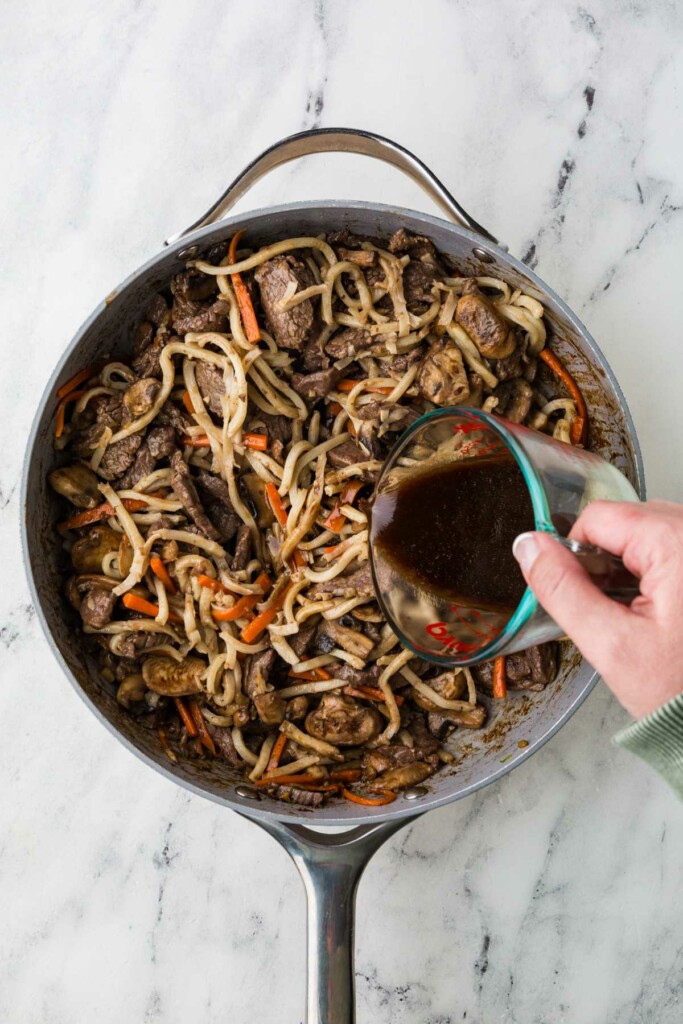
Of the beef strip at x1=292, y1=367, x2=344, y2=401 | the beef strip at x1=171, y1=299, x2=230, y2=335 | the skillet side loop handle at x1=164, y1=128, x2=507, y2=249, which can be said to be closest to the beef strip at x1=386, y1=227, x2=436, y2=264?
the skillet side loop handle at x1=164, y1=128, x2=507, y2=249

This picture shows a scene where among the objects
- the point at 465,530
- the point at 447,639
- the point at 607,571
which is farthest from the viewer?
the point at 447,639

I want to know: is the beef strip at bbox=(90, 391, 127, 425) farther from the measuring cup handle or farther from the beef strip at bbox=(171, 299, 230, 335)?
the measuring cup handle

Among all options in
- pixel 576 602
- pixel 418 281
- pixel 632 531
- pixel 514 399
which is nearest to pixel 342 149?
pixel 418 281

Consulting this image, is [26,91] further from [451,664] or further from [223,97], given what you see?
[451,664]

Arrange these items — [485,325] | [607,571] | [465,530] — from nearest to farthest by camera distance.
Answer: [607,571] → [465,530] → [485,325]

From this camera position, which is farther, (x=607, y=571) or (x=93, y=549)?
(x=93, y=549)

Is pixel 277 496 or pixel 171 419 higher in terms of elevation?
pixel 171 419

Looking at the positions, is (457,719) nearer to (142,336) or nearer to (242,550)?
(242,550)

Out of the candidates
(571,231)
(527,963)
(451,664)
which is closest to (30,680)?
(451,664)

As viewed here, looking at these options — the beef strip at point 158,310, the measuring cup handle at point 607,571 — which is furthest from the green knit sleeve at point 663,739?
the beef strip at point 158,310
